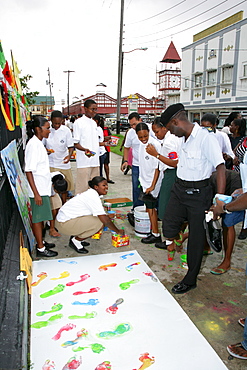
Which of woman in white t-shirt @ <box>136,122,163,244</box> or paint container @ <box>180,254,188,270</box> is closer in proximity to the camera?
paint container @ <box>180,254,188,270</box>

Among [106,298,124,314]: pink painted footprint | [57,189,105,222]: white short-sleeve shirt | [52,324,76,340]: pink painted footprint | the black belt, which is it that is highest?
the black belt

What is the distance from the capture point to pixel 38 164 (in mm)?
3334

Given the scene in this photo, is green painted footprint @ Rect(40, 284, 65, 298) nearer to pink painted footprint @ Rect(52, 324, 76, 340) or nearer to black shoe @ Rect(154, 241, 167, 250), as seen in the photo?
pink painted footprint @ Rect(52, 324, 76, 340)

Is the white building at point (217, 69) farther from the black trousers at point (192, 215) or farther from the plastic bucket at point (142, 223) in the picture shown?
the black trousers at point (192, 215)

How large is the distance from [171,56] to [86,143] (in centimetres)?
5006

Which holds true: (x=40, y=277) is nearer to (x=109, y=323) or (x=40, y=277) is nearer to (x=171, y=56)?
(x=109, y=323)

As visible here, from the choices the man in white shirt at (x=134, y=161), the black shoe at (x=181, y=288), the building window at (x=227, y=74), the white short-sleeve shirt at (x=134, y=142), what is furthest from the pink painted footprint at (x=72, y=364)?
the building window at (x=227, y=74)

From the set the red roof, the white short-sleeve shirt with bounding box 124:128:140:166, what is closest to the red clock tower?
the red roof

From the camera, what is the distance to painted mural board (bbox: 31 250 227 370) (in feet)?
6.54

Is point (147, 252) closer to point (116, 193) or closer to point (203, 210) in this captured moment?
point (203, 210)

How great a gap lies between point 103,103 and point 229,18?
101 feet

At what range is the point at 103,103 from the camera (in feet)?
172

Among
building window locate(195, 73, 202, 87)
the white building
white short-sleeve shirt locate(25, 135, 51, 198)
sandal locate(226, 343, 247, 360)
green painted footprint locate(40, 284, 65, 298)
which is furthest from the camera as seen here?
building window locate(195, 73, 202, 87)

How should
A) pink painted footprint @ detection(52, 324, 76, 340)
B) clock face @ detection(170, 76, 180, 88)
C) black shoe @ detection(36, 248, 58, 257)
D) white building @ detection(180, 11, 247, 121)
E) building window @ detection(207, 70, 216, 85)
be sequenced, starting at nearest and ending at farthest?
pink painted footprint @ detection(52, 324, 76, 340), black shoe @ detection(36, 248, 58, 257), white building @ detection(180, 11, 247, 121), building window @ detection(207, 70, 216, 85), clock face @ detection(170, 76, 180, 88)
